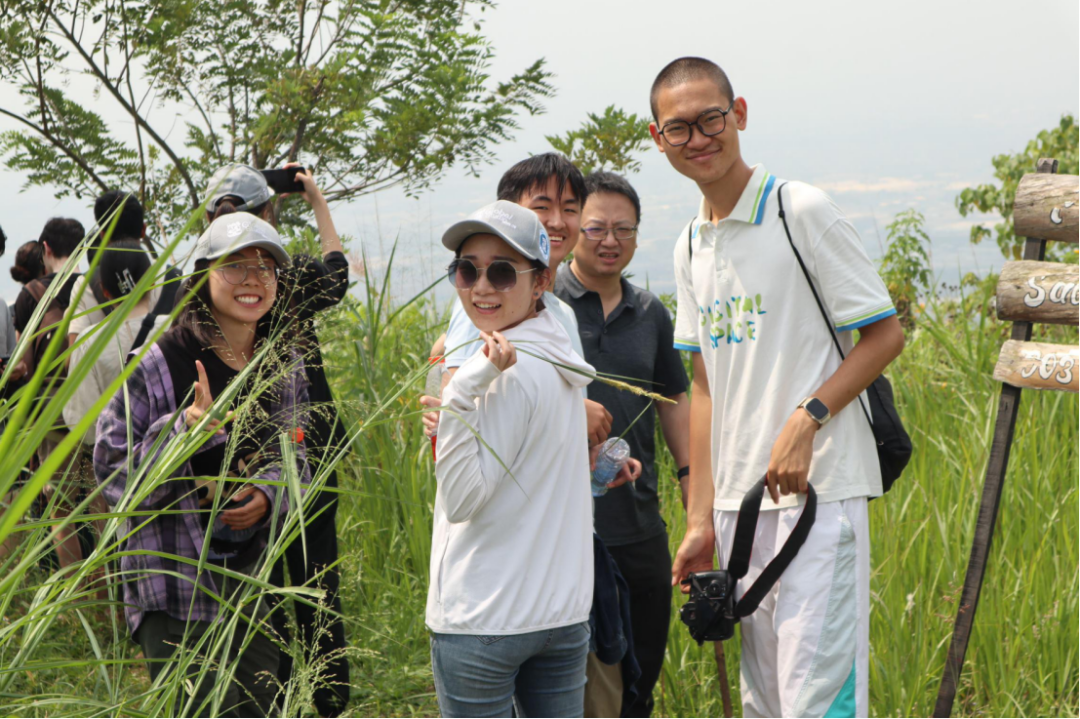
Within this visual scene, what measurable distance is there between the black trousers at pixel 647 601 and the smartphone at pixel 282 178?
1.67 meters

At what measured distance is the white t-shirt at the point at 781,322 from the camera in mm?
2285

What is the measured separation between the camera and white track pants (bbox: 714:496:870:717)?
225cm

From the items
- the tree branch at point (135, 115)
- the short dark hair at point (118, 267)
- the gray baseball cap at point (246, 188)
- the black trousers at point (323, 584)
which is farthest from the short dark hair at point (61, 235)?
the black trousers at point (323, 584)

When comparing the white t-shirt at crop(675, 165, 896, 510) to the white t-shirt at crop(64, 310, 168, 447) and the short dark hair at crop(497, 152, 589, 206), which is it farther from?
the white t-shirt at crop(64, 310, 168, 447)

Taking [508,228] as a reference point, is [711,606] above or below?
below

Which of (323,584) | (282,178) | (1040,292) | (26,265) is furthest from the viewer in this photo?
(26,265)

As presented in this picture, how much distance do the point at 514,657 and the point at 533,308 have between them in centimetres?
74

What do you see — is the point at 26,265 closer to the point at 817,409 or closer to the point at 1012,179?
the point at 817,409

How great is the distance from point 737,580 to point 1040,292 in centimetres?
159

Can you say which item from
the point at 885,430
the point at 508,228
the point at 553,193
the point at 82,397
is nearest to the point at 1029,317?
the point at 885,430

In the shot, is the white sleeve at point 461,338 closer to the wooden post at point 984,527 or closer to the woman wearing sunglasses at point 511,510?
the woman wearing sunglasses at point 511,510

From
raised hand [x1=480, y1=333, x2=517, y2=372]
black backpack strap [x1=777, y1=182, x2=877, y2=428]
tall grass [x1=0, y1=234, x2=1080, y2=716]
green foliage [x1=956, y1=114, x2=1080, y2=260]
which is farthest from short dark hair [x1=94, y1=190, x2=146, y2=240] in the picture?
green foliage [x1=956, y1=114, x2=1080, y2=260]

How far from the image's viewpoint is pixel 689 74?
2381mm

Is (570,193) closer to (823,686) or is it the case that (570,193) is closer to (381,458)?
(823,686)
